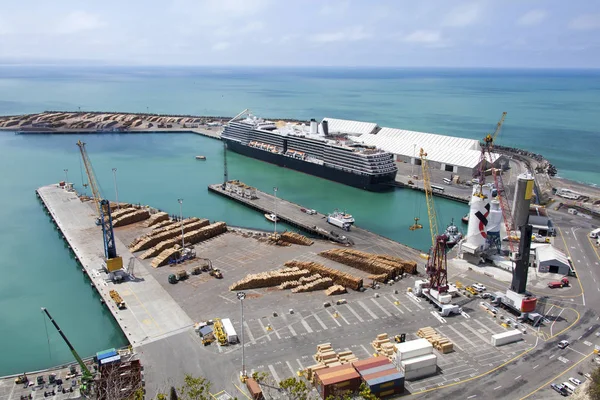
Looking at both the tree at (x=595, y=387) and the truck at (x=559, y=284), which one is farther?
the truck at (x=559, y=284)

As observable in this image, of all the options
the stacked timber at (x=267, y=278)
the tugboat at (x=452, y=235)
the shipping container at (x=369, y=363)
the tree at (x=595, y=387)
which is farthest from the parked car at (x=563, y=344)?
the stacked timber at (x=267, y=278)

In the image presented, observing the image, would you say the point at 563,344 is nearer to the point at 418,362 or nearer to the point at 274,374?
the point at 418,362

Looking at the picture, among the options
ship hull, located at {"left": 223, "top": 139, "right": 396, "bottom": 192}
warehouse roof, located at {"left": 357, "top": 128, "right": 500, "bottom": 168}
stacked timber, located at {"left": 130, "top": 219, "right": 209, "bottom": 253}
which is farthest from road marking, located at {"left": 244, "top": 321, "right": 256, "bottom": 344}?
warehouse roof, located at {"left": 357, "top": 128, "right": 500, "bottom": 168}

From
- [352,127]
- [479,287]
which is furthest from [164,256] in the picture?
[352,127]

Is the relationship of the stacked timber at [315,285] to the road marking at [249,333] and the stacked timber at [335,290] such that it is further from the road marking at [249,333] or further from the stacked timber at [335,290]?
the road marking at [249,333]

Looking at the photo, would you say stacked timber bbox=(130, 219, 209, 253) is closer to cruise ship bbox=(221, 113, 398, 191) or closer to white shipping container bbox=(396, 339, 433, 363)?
white shipping container bbox=(396, 339, 433, 363)

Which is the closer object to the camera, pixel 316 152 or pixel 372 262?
pixel 372 262
